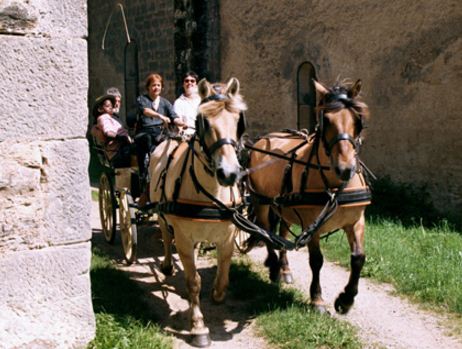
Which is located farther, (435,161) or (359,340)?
(435,161)

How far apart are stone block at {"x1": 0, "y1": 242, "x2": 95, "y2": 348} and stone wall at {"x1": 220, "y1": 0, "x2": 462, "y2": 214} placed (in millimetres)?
6192

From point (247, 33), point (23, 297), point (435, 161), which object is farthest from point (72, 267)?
point (247, 33)

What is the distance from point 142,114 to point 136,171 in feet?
2.52

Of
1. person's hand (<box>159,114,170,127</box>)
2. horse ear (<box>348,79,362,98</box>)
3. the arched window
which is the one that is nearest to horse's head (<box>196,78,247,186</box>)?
horse ear (<box>348,79,362,98</box>)

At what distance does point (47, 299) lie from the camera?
3.71m

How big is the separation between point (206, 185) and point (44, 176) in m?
1.28

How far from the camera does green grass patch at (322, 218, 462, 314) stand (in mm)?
5426

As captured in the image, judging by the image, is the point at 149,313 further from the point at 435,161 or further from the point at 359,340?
the point at 435,161

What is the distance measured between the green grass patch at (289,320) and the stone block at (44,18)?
272 centimetres

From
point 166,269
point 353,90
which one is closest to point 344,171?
point 353,90

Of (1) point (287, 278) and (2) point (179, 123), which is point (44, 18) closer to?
(2) point (179, 123)

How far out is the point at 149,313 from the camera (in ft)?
16.7

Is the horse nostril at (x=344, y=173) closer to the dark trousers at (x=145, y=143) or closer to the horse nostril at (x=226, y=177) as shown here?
the horse nostril at (x=226, y=177)

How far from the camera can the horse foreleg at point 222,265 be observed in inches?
191
